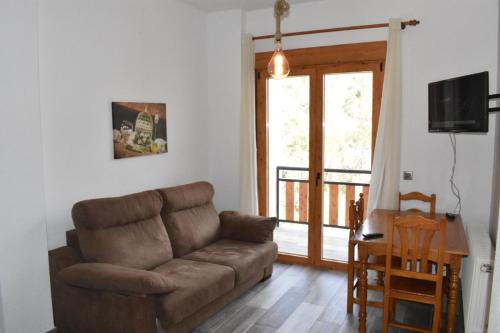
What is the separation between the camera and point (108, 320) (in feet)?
9.75

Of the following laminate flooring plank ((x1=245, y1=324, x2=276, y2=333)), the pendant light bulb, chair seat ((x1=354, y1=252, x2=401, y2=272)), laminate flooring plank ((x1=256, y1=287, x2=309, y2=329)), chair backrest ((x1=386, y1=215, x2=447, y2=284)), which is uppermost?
the pendant light bulb

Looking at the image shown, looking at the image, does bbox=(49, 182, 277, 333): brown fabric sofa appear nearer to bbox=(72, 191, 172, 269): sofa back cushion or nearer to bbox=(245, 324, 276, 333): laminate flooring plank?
bbox=(72, 191, 172, 269): sofa back cushion

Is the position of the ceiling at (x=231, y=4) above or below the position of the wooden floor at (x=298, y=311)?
above

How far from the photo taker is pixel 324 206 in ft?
15.9

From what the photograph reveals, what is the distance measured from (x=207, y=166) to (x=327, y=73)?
1.85 meters

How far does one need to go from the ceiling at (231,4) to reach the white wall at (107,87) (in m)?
0.14

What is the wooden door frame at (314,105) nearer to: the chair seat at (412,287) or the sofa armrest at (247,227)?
the sofa armrest at (247,227)

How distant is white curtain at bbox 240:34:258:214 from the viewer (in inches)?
193

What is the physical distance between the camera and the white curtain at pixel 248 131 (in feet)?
16.1

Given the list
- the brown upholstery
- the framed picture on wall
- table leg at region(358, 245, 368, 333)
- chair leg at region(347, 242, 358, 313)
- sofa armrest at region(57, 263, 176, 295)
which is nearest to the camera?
sofa armrest at region(57, 263, 176, 295)

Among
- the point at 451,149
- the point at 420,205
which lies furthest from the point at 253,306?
the point at 451,149

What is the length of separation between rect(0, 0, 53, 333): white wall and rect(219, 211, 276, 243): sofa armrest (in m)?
1.93

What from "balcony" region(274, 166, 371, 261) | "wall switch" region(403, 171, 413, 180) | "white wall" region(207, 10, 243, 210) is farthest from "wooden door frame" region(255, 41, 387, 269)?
"wall switch" region(403, 171, 413, 180)

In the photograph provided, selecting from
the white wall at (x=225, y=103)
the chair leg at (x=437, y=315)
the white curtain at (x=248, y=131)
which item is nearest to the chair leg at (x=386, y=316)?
the chair leg at (x=437, y=315)
